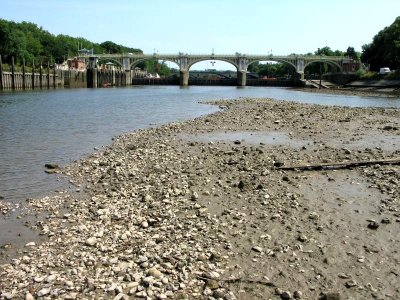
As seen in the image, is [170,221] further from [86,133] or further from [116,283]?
[86,133]

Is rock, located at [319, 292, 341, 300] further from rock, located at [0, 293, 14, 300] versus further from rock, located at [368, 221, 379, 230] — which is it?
rock, located at [0, 293, 14, 300]

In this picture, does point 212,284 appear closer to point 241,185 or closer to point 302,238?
point 302,238

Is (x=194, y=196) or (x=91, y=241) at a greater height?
(x=194, y=196)

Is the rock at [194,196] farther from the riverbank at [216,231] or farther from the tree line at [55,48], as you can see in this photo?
the tree line at [55,48]

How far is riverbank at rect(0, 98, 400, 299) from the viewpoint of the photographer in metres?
6.89

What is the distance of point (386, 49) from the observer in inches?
4838

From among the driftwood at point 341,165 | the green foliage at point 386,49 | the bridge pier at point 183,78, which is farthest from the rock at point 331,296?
the bridge pier at point 183,78

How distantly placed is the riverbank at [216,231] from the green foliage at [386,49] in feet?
371

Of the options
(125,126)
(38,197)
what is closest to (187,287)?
(38,197)

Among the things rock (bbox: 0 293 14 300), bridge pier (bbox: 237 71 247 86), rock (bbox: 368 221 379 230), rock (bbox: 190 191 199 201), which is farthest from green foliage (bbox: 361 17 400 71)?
rock (bbox: 0 293 14 300)

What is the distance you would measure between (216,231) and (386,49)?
13016 cm

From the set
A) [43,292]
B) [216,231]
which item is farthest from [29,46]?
[43,292]

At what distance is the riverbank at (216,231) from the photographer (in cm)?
689

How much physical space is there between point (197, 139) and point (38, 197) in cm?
1135
